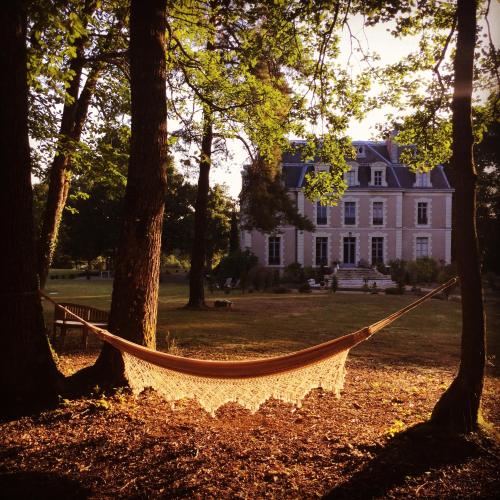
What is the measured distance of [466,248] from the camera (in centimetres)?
310

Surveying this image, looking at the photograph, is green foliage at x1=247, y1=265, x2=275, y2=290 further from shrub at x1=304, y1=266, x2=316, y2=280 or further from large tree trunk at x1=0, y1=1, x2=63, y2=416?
large tree trunk at x1=0, y1=1, x2=63, y2=416

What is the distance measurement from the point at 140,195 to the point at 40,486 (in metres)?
2.24

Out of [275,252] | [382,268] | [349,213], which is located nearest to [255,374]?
[382,268]

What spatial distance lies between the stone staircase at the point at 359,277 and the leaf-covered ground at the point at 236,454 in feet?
66.0

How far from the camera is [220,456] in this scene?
2.83 m

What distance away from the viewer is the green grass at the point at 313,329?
6570 mm

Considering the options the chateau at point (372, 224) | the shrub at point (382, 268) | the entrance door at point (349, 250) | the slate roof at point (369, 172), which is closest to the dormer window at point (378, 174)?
the chateau at point (372, 224)

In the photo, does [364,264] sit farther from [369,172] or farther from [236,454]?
[236,454]

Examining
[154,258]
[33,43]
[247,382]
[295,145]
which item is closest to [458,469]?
[247,382]

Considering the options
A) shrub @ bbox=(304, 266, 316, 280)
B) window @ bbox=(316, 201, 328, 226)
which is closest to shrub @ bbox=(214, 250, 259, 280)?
shrub @ bbox=(304, 266, 316, 280)

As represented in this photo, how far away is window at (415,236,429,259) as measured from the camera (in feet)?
95.8

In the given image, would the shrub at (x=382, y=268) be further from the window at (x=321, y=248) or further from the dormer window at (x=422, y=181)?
the dormer window at (x=422, y=181)

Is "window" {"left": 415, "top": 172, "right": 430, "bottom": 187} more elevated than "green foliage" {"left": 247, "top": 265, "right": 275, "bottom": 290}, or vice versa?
"window" {"left": 415, "top": 172, "right": 430, "bottom": 187}

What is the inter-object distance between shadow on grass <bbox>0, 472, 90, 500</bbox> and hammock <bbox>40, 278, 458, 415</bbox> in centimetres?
85
